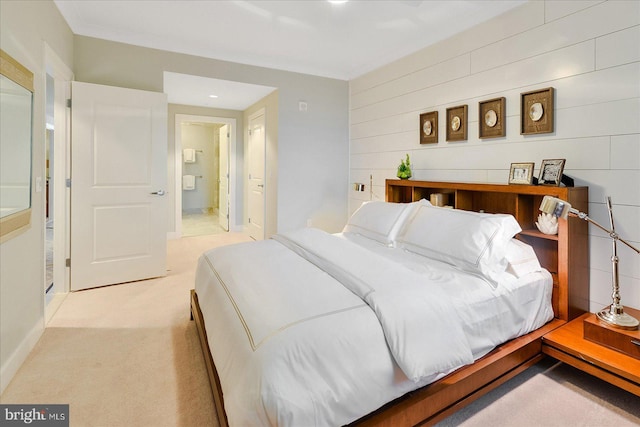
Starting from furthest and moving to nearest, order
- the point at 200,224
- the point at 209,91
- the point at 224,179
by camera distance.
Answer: the point at 200,224, the point at 224,179, the point at 209,91

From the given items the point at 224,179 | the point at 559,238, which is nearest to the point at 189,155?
the point at 224,179

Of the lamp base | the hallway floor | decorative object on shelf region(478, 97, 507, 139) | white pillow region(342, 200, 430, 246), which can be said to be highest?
decorative object on shelf region(478, 97, 507, 139)

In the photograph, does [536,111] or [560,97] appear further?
[536,111]

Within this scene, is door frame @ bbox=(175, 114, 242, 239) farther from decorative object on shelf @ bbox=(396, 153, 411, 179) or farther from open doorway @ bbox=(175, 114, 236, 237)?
decorative object on shelf @ bbox=(396, 153, 411, 179)

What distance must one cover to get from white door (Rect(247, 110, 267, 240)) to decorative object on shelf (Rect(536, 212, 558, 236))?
12.0 ft

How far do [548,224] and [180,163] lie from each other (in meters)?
5.38

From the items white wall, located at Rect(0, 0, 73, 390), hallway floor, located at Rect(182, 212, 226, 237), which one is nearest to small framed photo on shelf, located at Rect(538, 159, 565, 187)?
white wall, located at Rect(0, 0, 73, 390)

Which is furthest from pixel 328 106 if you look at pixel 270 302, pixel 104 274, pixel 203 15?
pixel 270 302

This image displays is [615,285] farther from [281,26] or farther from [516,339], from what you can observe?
[281,26]

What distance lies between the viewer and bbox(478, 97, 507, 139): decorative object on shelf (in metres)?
2.88

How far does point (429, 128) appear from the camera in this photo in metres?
3.57

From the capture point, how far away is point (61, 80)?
10.5ft

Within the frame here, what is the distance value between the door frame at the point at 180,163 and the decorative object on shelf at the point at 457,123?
13.5 feet

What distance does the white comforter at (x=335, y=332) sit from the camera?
1.24 meters
